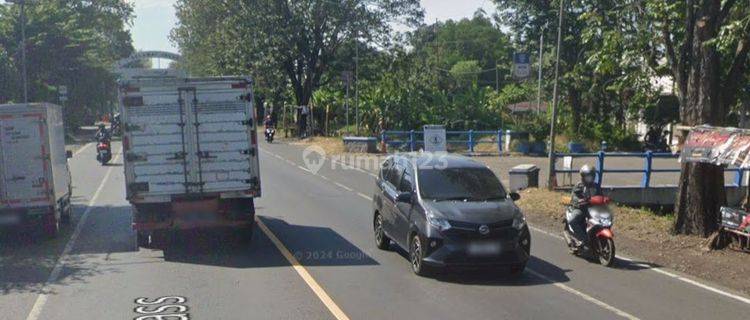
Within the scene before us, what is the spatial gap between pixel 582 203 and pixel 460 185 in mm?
2063

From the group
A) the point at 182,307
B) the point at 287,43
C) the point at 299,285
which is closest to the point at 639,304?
the point at 299,285

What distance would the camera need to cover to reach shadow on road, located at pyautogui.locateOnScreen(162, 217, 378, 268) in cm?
1198

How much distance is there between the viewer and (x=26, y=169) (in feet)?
45.9

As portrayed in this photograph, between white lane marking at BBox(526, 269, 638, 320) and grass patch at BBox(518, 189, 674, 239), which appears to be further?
grass patch at BBox(518, 189, 674, 239)

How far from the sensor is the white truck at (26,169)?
13.8m

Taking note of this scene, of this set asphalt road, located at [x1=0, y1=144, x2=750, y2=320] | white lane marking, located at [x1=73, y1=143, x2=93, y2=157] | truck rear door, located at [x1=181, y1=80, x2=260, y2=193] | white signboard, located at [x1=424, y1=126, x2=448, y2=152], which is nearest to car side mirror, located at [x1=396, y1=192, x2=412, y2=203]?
asphalt road, located at [x1=0, y1=144, x2=750, y2=320]

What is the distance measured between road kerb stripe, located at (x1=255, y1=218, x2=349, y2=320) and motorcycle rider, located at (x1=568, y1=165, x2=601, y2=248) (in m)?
4.30

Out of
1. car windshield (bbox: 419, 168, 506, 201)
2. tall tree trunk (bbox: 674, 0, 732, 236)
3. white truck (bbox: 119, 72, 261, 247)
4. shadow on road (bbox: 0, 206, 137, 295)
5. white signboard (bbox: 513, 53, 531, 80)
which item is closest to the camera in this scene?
shadow on road (bbox: 0, 206, 137, 295)

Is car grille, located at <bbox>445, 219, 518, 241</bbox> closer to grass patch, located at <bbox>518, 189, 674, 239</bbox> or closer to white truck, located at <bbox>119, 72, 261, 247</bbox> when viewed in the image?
grass patch, located at <bbox>518, 189, 674, 239</bbox>

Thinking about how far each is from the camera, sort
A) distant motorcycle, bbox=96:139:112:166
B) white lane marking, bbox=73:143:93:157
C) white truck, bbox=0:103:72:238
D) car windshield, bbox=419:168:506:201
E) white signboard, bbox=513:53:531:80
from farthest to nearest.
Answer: white lane marking, bbox=73:143:93:157 → distant motorcycle, bbox=96:139:112:166 → white signboard, bbox=513:53:531:80 → white truck, bbox=0:103:72:238 → car windshield, bbox=419:168:506:201

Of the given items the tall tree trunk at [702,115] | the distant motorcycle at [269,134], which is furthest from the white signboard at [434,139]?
the distant motorcycle at [269,134]

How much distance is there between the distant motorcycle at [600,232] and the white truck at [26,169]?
30.3 feet

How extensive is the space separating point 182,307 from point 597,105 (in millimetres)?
38147

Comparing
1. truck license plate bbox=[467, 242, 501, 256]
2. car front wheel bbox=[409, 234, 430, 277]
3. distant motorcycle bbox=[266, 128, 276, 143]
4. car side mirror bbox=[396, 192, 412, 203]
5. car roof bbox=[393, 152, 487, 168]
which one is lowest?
distant motorcycle bbox=[266, 128, 276, 143]
